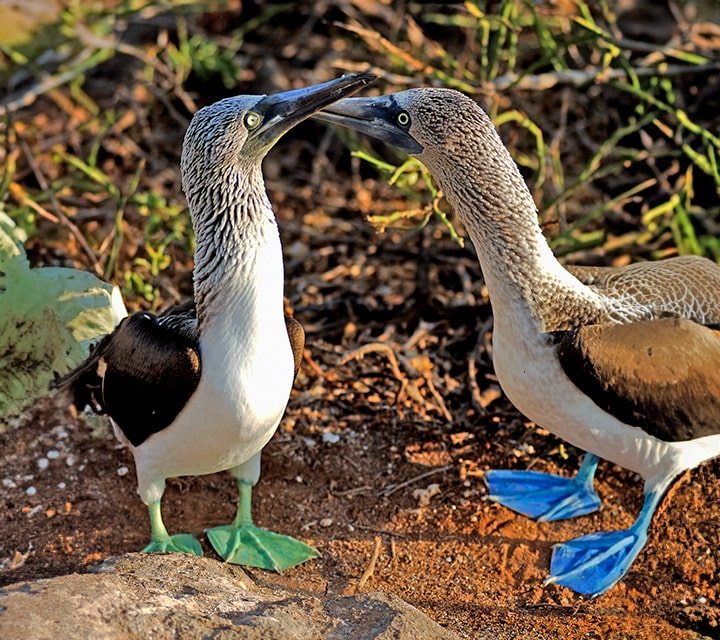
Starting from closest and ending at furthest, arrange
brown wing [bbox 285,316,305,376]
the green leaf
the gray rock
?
the gray rock < brown wing [bbox 285,316,305,376] < the green leaf

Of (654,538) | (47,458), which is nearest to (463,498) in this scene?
(654,538)

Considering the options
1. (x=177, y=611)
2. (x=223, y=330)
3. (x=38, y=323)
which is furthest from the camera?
(x=38, y=323)

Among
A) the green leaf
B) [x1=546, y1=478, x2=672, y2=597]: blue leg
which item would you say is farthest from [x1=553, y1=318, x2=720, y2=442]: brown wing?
the green leaf

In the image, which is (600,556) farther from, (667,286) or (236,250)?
(236,250)

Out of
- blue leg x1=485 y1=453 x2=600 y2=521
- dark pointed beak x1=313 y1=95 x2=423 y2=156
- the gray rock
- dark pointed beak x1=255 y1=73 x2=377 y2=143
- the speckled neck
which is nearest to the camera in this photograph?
the gray rock

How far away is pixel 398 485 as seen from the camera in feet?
14.9

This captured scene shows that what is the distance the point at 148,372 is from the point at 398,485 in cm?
136

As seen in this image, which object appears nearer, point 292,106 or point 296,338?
point 292,106

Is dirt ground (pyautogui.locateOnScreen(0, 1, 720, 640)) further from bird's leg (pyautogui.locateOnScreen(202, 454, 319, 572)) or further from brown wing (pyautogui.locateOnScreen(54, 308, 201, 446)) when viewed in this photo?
brown wing (pyautogui.locateOnScreen(54, 308, 201, 446))

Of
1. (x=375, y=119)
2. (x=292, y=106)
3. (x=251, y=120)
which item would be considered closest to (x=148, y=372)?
(x=251, y=120)

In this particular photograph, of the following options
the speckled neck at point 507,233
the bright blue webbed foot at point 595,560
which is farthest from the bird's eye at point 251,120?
the bright blue webbed foot at point 595,560

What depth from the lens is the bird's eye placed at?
3.65 m

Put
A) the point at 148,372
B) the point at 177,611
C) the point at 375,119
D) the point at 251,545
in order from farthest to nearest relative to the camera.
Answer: the point at 251,545
the point at 375,119
the point at 148,372
the point at 177,611

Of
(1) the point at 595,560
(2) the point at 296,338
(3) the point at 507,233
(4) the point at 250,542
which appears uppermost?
(3) the point at 507,233
